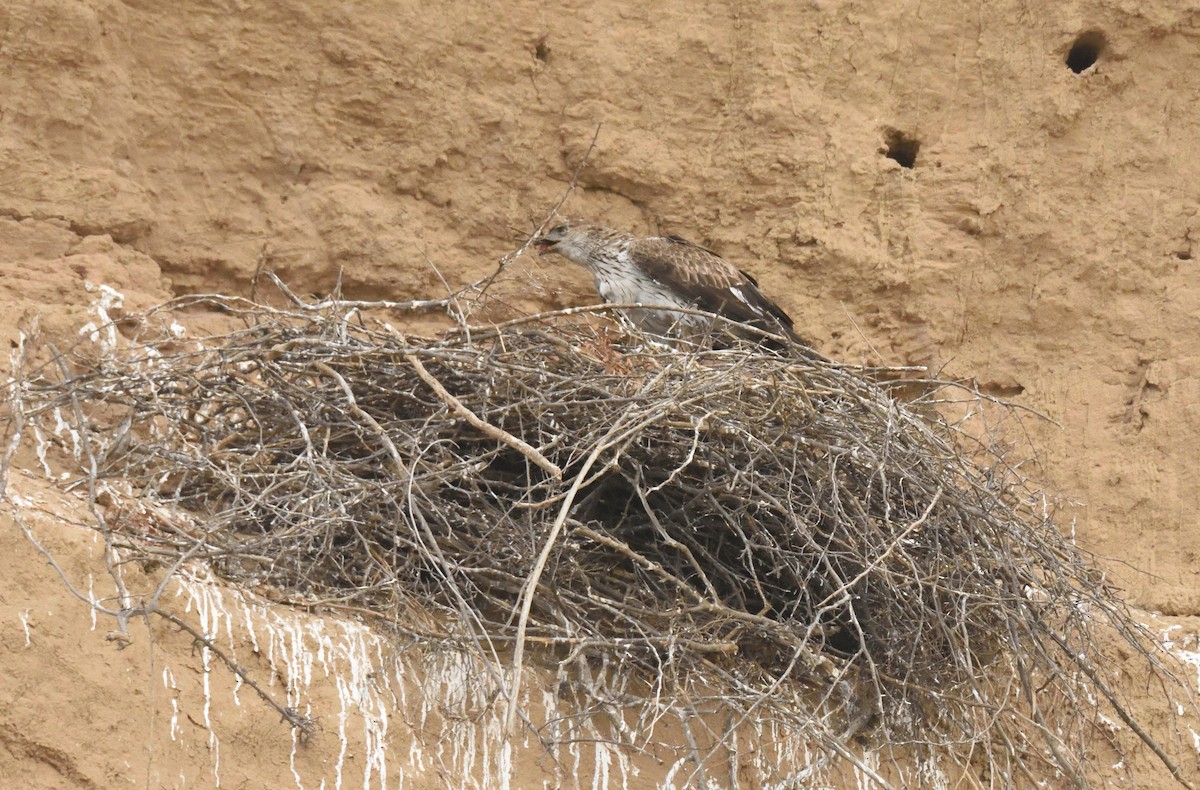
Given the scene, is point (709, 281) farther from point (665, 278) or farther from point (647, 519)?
point (647, 519)

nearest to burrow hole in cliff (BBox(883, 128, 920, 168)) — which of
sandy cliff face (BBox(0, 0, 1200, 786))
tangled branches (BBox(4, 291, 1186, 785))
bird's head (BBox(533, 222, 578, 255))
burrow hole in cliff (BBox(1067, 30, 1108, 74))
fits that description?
sandy cliff face (BBox(0, 0, 1200, 786))

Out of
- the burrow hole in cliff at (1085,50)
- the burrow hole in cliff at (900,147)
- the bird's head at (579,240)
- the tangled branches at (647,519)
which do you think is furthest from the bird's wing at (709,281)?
the burrow hole in cliff at (1085,50)

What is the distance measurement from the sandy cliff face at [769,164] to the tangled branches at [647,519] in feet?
3.43

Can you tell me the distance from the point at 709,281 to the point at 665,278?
0.20m

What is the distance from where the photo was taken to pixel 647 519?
17.4 feet

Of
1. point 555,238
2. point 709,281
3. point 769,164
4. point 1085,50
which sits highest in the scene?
point 1085,50

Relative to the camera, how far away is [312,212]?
648 cm

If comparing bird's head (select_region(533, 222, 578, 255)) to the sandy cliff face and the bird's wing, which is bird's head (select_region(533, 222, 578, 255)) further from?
the bird's wing

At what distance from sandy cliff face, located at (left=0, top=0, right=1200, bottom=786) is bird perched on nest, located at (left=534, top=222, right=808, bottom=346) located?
13 cm

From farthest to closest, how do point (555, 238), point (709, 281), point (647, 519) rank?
point (555, 238), point (709, 281), point (647, 519)

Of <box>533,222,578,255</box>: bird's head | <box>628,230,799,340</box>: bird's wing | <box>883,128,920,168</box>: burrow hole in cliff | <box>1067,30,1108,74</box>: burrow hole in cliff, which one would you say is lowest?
<box>533,222,578,255</box>: bird's head

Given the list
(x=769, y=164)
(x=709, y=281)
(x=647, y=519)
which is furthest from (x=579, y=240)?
(x=647, y=519)

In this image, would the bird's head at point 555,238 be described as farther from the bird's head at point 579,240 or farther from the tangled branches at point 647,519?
the tangled branches at point 647,519

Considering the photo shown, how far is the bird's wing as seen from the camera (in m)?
6.50
